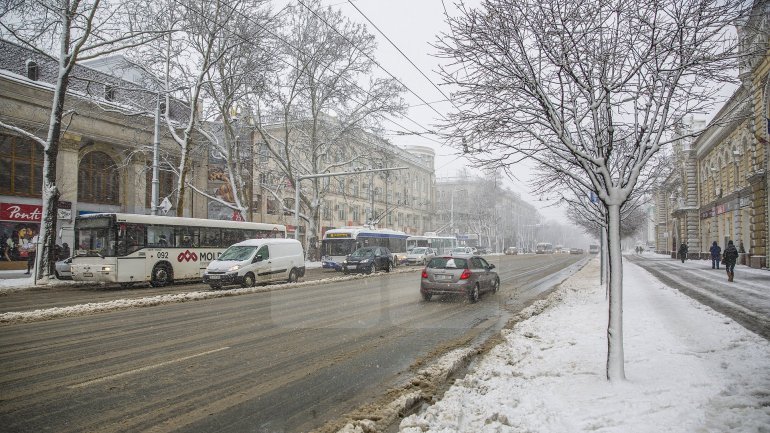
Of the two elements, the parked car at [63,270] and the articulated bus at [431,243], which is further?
the articulated bus at [431,243]

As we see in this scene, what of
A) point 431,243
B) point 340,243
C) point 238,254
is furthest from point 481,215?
point 238,254

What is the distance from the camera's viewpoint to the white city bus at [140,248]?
18688mm

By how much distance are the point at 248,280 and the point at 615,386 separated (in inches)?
627

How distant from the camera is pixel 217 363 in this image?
7016 mm

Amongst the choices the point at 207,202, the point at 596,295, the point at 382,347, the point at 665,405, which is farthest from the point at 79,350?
the point at 207,202

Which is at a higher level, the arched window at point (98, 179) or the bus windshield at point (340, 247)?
the arched window at point (98, 179)

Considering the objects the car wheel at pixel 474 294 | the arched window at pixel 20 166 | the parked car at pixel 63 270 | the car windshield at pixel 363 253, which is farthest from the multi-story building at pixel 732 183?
the arched window at pixel 20 166

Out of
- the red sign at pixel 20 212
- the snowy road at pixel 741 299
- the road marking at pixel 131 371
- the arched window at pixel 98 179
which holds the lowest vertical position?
the snowy road at pixel 741 299

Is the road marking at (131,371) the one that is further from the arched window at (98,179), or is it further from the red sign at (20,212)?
the arched window at (98,179)

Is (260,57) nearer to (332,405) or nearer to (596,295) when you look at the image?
(596,295)

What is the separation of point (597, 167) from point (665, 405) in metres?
2.83

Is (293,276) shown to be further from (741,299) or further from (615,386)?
(615,386)

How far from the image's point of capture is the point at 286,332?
9.47 metres

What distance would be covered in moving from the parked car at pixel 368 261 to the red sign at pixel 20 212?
55.1ft
